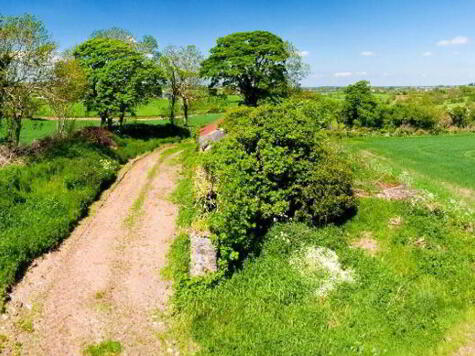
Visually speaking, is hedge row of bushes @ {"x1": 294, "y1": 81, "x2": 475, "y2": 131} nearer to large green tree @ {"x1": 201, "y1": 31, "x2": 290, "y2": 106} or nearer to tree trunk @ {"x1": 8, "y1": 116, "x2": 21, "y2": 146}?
large green tree @ {"x1": 201, "y1": 31, "x2": 290, "y2": 106}

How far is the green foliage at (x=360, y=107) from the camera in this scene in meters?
72.4

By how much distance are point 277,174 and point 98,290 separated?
9.16 m

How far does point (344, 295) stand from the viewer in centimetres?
1310

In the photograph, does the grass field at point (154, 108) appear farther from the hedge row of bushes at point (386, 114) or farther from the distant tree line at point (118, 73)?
the hedge row of bushes at point (386, 114)

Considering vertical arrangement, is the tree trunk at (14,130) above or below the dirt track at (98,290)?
above

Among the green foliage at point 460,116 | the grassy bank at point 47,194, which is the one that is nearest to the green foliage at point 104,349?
the grassy bank at point 47,194

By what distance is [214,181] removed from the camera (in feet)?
62.2

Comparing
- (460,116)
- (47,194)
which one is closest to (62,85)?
(47,194)

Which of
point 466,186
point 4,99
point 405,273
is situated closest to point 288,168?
point 405,273

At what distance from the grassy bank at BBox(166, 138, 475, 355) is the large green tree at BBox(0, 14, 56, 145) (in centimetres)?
1713

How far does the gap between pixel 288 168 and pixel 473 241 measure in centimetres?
851

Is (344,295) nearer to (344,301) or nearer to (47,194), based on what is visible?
(344,301)

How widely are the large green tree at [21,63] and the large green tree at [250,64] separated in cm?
2194

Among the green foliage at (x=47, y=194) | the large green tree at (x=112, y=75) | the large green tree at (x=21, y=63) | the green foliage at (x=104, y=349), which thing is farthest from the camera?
the large green tree at (x=112, y=75)
